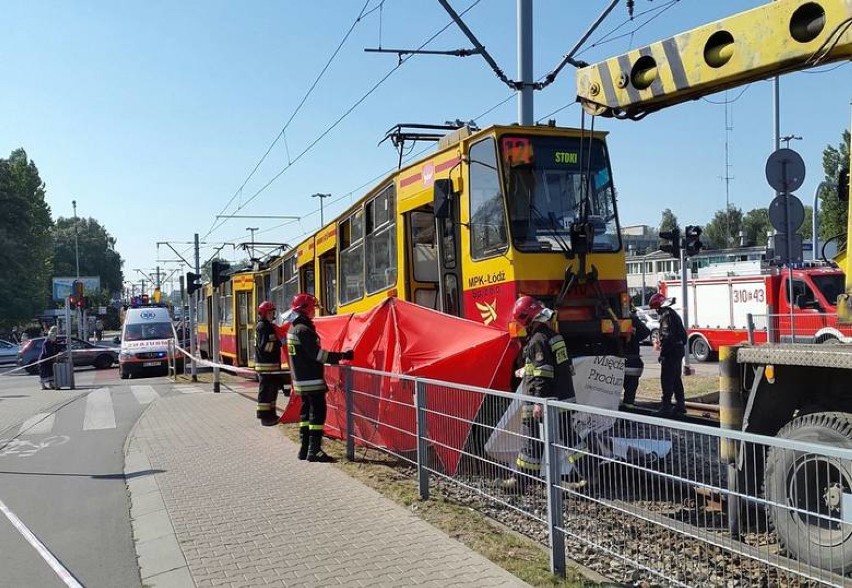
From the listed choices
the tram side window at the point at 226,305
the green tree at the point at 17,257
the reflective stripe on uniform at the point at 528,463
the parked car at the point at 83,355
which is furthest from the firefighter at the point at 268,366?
the green tree at the point at 17,257

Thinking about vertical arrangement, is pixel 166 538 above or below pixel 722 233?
below

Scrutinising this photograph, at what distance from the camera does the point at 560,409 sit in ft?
15.6

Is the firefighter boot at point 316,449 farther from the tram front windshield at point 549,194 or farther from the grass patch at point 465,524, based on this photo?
the tram front windshield at point 549,194

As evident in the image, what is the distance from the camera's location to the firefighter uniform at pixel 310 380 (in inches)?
336

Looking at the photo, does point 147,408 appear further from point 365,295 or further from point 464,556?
point 464,556

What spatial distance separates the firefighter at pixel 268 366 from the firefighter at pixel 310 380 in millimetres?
2587

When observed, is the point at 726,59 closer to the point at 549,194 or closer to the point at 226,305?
the point at 549,194

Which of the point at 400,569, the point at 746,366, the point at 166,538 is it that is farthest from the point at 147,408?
the point at 746,366

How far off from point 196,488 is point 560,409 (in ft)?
13.9

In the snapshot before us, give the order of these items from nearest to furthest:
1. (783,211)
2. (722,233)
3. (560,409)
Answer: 1. (560,409)
2. (783,211)
3. (722,233)

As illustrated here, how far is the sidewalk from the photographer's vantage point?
5.00m

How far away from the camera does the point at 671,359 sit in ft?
39.2

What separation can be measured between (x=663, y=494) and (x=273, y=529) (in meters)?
3.16

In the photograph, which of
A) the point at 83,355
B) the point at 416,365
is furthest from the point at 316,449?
the point at 83,355
